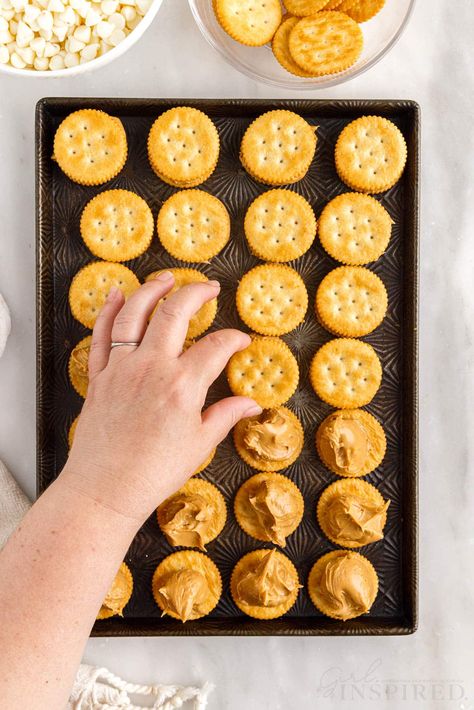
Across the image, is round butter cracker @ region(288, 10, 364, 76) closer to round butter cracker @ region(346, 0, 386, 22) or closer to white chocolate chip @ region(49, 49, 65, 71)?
round butter cracker @ region(346, 0, 386, 22)

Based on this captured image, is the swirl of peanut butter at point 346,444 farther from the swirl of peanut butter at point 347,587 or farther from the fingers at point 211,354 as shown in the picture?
the fingers at point 211,354

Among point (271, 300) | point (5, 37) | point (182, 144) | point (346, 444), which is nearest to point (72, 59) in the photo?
point (5, 37)

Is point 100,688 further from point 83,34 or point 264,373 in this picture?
point 83,34

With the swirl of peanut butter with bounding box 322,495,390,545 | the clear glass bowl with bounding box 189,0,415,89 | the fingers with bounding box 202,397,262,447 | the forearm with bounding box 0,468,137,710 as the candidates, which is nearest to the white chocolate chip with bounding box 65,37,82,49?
the clear glass bowl with bounding box 189,0,415,89

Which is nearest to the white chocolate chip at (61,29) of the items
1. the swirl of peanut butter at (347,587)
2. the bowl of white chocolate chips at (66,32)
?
the bowl of white chocolate chips at (66,32)

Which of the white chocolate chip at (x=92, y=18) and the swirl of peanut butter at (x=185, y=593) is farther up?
the white chocolate chip at (x=92, y=18)

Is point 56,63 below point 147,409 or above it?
above
